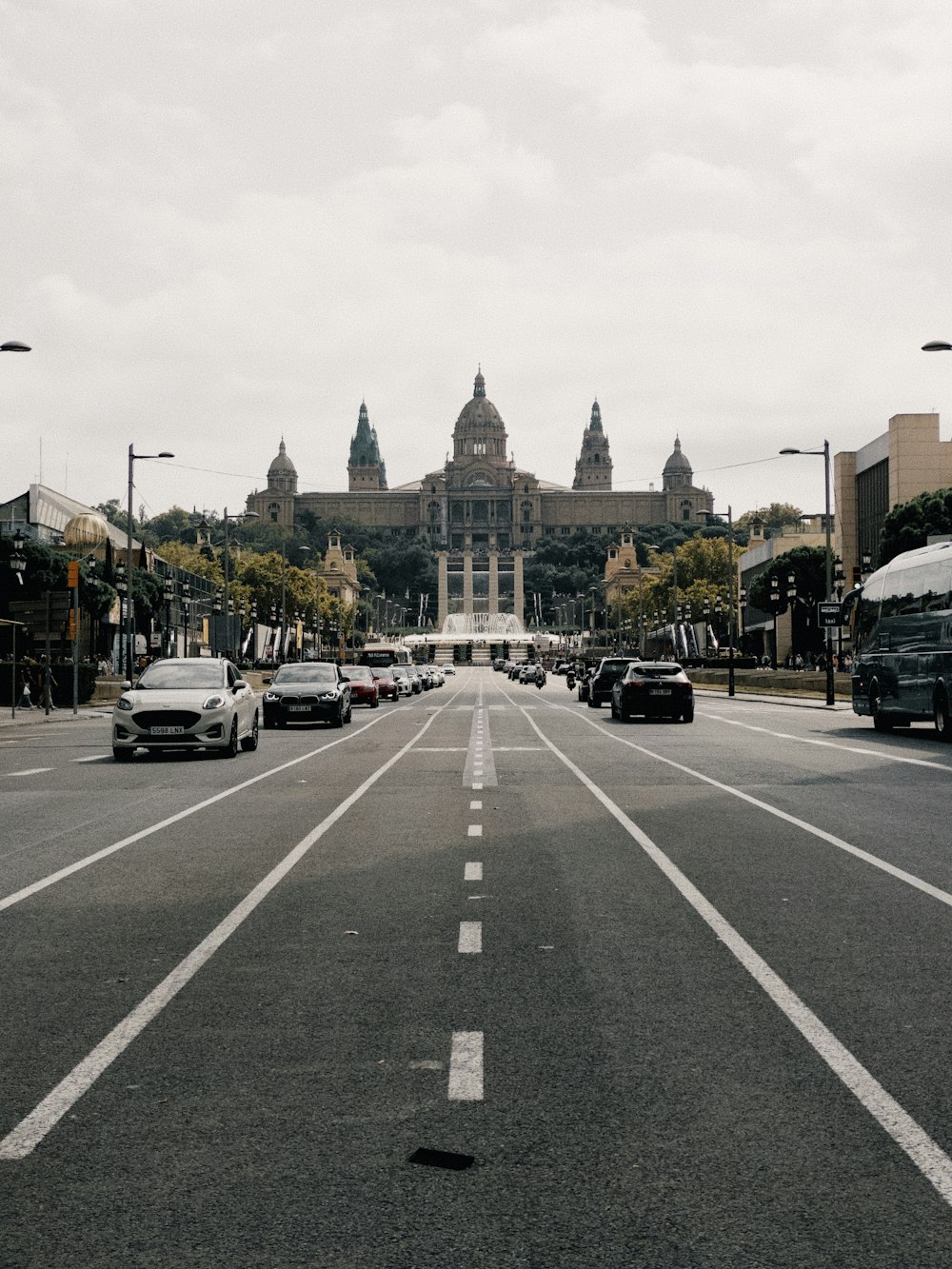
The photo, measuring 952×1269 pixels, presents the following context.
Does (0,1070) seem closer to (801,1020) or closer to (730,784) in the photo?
(801,1020)

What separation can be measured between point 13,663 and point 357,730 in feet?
59.1

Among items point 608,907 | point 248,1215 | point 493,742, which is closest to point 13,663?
point 493,742

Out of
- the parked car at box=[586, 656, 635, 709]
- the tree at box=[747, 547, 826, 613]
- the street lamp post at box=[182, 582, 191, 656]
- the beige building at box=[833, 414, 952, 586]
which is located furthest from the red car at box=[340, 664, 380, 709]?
the tree at box=[747, 547, 826, 613]

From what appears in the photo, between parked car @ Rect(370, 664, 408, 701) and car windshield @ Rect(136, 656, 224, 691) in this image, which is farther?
parked car @ Rect(370, 664, 408, 701)

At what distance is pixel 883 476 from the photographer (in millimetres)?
92875

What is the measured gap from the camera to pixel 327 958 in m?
7.38

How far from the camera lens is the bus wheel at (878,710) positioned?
102 feet

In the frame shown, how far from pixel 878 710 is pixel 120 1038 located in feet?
89.3

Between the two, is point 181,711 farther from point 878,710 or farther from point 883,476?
point 883,476

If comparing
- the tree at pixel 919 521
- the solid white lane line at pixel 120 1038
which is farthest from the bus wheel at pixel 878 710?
the tree at pixel 919 521

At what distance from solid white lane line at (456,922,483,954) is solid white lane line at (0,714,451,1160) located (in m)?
1.26

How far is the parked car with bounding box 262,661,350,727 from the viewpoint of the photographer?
33.2 m

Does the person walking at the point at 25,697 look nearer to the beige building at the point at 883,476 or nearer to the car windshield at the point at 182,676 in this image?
the car windshield at the point at 182,676

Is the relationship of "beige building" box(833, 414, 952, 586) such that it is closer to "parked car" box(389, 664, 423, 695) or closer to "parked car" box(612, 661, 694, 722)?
"parked car" box(389, 664, 423, 695)
